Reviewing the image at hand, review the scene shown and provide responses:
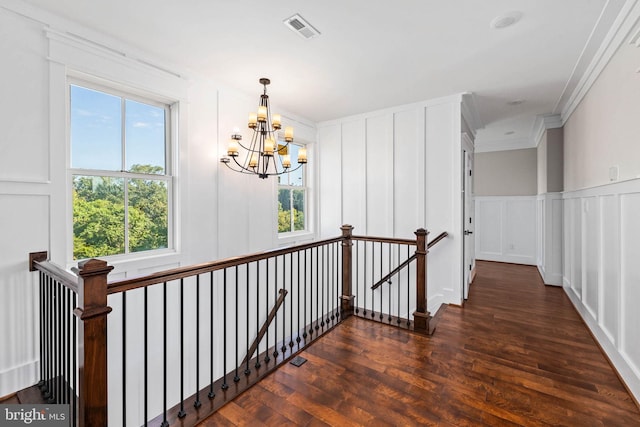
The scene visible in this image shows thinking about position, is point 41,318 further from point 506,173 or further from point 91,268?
point 506,173

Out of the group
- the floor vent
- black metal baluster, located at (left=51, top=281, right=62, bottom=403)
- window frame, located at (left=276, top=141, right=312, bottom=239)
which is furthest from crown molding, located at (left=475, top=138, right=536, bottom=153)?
black metal baluster, located at (left=51, top=281, right=62, bottom=403)

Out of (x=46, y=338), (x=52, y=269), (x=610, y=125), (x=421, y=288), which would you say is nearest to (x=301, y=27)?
(x=52, y=269)

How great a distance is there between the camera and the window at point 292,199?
434cm

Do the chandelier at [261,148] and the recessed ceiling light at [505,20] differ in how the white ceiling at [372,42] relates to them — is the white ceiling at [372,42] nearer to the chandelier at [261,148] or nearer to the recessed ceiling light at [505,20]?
the recessed ceiling light at [505,20]

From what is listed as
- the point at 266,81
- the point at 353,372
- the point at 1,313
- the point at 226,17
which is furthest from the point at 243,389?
the point at 266,81

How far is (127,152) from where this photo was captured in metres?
2.63

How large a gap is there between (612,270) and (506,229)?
13.7 ft

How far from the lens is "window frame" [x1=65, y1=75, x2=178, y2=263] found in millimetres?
2285

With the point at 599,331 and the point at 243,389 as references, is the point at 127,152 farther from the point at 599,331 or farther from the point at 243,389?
the point at 599,331

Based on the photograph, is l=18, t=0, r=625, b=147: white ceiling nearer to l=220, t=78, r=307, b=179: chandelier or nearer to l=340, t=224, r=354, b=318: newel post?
l=220, t=78, r=307, b=179: chandelier

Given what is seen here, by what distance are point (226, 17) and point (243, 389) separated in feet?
8.45

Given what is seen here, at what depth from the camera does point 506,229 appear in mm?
6090

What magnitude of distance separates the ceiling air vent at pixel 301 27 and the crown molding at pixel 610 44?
Answer: 208 centimetres

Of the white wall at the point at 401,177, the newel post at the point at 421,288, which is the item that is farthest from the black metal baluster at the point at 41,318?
the white wall at the point at 401,177
